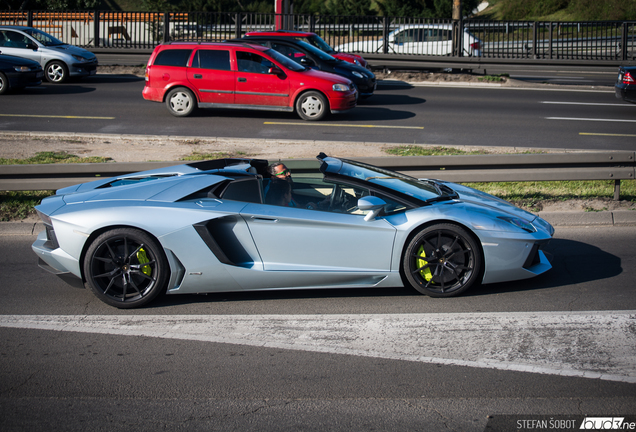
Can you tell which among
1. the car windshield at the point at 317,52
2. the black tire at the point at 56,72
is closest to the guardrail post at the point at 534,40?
the car windshield at the point at 317,52

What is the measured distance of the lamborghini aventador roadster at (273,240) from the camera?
4949mm

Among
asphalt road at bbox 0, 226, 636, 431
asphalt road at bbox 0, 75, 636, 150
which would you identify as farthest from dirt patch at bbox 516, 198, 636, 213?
asphalt road at bbox 0, 75, 636, 150

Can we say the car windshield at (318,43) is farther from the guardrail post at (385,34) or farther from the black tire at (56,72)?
the black tire at (56,72)

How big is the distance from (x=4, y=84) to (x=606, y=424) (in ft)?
56.3

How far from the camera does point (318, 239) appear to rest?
4.96m

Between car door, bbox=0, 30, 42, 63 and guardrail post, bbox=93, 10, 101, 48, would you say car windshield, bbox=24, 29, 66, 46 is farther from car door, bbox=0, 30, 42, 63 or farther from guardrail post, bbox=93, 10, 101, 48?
guardrail post, bbox=93, 10, 101, 48

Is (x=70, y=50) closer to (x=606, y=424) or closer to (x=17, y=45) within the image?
(x=17, y=45)

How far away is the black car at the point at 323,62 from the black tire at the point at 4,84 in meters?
6.68

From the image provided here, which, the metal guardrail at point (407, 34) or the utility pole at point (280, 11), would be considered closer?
the metal guardrail at point (407, 34)

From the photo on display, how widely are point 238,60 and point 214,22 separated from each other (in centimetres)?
1054

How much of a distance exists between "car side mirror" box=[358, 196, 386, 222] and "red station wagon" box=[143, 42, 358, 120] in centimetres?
921

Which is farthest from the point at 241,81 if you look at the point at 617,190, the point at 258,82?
the point at 617,190

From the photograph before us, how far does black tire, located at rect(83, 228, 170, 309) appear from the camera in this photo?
4957mm

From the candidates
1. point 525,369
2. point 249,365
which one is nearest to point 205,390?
point 249,365
